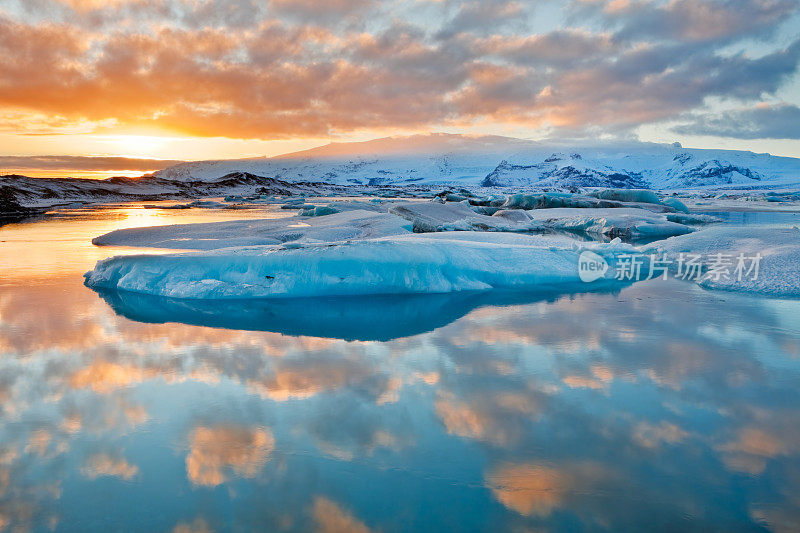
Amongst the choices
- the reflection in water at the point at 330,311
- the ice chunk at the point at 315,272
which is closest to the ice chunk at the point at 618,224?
the ice chunk at the point at 315,272

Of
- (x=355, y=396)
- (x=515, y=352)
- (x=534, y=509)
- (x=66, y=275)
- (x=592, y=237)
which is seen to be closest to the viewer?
(x=534, y=509)

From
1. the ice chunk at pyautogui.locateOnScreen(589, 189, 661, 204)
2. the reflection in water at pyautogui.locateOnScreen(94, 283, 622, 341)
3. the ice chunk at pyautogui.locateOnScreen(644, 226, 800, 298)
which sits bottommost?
the reflection in water at pyautogui.locateOnScreen(94, 283, 622, 341)

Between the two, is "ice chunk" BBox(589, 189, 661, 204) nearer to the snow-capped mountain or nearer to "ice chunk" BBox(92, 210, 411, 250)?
"ice chunk" BBox(92, 210, 411, 250)

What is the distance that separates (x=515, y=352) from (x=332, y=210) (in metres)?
12.9

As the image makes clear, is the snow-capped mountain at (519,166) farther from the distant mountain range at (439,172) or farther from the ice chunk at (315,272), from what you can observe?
the ice chunk at (315,272)

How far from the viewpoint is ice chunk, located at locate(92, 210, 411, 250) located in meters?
9.79

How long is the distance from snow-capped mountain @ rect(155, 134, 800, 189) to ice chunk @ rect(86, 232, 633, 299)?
7686cm

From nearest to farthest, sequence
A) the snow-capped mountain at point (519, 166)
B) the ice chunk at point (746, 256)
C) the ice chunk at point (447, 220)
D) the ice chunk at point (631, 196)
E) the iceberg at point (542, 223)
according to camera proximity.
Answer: the ice chunk at point (746, 256) < the ice chunk at point (447, 220) < the iceberg at point (542, 223) < the ice chunk at point (631, 196) < the snow-capped mountain at point (519, 166)

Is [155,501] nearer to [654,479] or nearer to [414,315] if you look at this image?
[654,479]

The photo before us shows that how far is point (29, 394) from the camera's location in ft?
11.4

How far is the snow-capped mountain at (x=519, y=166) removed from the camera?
86.1 meters

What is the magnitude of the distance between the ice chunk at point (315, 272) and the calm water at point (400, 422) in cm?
93

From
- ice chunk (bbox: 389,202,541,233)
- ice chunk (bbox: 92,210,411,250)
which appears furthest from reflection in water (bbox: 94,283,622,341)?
ice chunk (bbox: 389,202,541,233)

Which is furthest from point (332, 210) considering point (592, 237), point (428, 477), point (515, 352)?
point (428, 477)
